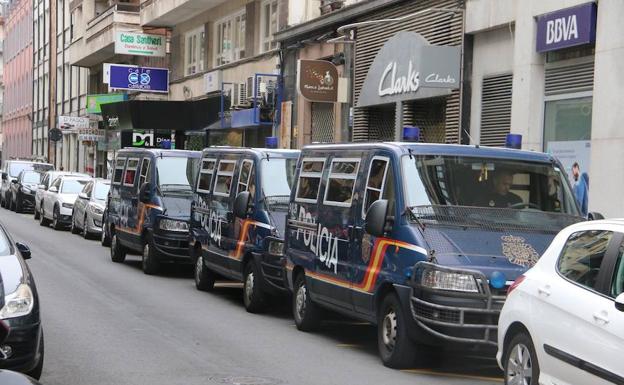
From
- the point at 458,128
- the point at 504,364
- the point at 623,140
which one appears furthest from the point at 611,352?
the point at 458,128

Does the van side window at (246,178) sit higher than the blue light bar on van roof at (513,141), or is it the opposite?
the blue light bar on van roof at (513,141)

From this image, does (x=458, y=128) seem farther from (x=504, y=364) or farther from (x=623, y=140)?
(x=504, y=364)

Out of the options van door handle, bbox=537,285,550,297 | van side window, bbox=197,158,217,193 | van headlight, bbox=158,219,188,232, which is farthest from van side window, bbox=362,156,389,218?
van headlight, bbox=158,219,188,232

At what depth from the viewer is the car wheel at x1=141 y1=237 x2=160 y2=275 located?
16938 mm

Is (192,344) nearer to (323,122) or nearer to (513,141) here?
(513,141)

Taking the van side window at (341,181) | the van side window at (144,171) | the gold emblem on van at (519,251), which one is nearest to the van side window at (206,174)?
the van side window at (144,171)

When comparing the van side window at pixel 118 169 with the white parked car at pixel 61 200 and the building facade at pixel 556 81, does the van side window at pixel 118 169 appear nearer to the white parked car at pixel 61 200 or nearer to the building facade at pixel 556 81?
the building facade at pixel 556 81

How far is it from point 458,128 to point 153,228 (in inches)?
241

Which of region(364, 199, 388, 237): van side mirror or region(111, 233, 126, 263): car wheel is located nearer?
region(364, 199, 388, 237): van side mirror

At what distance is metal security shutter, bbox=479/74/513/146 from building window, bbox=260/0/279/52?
1104 centimetres

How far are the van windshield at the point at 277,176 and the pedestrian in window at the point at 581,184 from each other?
470 cm

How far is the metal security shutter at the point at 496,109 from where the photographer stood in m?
Result: 17.8

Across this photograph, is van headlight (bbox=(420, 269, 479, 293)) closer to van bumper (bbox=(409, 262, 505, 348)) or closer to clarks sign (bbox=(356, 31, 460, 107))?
van bumper (bbox=(409, 262, 505, 348))

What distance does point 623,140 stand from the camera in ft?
46.9
